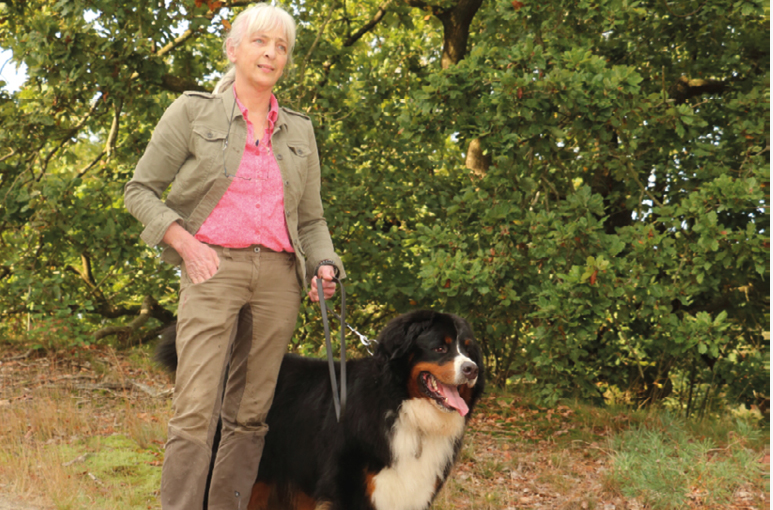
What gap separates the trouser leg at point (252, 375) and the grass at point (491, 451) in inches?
50.9

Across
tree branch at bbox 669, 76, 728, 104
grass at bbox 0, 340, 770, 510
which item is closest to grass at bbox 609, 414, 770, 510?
grass at bbox 0, 340, 770, 510

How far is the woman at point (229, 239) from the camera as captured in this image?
2715 millimetres

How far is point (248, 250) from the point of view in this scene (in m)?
2.83

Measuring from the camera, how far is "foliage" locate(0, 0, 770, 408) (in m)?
5.48

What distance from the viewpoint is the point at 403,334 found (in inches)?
134

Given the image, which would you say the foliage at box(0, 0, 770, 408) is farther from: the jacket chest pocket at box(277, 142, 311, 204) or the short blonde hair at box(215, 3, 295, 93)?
the short blonde hair at box(215, 3, 295, 93)

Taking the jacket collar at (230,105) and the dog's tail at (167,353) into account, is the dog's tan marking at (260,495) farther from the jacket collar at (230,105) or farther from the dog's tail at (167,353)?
the jacket collar at (230,105)

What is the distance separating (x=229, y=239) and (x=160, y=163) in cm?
39

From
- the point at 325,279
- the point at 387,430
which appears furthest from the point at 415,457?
the point at 325,279

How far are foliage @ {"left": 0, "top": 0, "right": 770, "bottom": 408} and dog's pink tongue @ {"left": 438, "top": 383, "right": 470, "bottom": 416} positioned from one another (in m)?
2.12

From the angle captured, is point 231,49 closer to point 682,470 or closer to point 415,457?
point 415,457

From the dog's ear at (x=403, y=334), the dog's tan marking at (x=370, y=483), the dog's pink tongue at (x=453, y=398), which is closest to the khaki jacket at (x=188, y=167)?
the dog's ear at (x=403, y=334)

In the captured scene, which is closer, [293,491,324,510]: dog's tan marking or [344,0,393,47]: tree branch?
[293,491,324,510]: dog's tan marking

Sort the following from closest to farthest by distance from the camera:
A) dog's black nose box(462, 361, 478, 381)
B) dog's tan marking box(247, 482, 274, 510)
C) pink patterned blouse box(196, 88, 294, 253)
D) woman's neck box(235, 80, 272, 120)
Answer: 1. pink patterned blouse box(196, 88, 294, 253)
2. woman's neck box(235, 80, 272, 120)
3. dog's black nose box(462, 361, 478, 381)
4. dog's tan marking box(247, 482, 274, 510)
